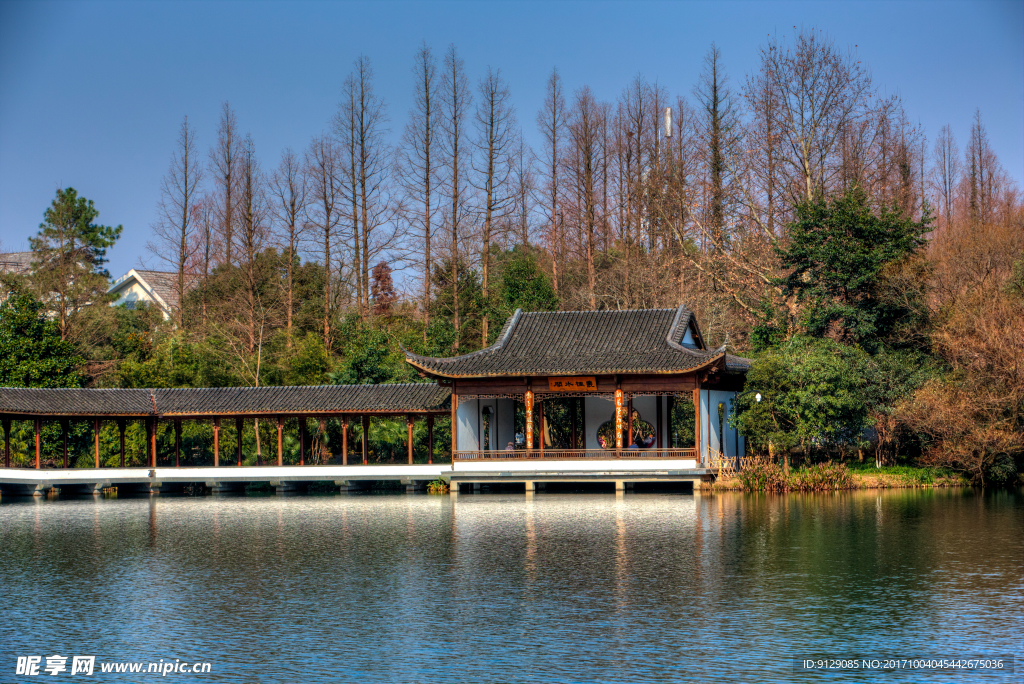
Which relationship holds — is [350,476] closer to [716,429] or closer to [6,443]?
[6,443]

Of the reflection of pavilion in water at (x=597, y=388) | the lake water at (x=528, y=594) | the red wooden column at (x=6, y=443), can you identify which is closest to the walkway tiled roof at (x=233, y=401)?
the red wooden column at (x=6, y=443)

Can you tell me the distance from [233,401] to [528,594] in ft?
64.3

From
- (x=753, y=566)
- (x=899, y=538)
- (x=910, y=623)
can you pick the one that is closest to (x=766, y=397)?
(x=899, y=538)

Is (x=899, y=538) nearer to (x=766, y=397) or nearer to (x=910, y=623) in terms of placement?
(x=910, y=623)

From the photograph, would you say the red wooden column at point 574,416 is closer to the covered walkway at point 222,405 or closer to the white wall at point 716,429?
the covered walkway at point 222,405

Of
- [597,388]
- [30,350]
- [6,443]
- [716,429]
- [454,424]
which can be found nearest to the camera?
[597,388]

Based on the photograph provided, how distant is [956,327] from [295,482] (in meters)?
19.0

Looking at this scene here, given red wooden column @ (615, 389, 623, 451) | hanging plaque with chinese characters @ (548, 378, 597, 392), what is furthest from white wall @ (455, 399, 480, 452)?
red wooden column @ (615, 389, 623, 451)

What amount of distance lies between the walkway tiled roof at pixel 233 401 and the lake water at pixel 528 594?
806 cm

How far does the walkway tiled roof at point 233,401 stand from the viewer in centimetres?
2831

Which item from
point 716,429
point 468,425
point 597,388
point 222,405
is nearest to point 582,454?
point 597,388

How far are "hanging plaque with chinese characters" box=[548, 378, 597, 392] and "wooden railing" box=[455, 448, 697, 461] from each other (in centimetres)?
158

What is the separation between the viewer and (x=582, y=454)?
1079 inches

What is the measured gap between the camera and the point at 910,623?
10156 millimetres
